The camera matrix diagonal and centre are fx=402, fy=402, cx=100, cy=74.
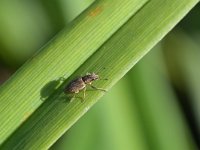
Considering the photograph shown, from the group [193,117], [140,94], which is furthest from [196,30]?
[140,94]

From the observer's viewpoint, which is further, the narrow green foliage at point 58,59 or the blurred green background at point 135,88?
the blurred green background at point 135,88

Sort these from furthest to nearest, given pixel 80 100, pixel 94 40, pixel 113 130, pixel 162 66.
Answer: pixel 162 66, pixel 113 130, pixel 94 40, pixel 80 100

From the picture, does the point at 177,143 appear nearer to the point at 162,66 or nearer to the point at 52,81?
the point at 162,66

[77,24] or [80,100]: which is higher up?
[77,24]

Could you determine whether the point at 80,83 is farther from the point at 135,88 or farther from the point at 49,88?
the point at 135,88

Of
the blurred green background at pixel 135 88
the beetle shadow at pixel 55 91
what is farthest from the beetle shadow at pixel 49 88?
the blurred green background at pixel 135 88

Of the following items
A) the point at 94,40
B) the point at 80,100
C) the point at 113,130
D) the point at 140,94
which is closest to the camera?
the point at 80,100

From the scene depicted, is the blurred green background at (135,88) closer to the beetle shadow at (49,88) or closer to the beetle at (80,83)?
the beetle at (80,83)

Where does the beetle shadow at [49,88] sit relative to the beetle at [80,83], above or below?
below

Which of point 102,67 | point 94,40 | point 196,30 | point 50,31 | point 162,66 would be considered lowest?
point 102,67
